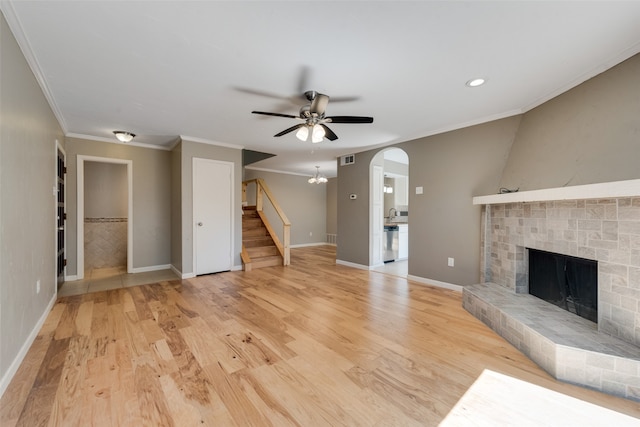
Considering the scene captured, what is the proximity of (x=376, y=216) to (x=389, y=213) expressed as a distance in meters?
2.47

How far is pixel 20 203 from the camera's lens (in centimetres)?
201

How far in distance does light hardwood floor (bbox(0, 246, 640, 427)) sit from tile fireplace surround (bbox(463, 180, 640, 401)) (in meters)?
0.13

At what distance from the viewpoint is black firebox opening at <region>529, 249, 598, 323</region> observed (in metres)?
2.29

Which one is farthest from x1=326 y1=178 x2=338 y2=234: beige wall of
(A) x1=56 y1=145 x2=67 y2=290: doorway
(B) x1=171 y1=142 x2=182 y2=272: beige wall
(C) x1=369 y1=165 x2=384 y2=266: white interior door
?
(A) x1=56 y1=145 x2=67 y2=290: doorway

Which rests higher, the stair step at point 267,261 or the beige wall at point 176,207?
the beige wall at point 176,207

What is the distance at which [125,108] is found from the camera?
3.19 m

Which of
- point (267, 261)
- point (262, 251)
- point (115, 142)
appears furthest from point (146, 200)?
point (267, 261)

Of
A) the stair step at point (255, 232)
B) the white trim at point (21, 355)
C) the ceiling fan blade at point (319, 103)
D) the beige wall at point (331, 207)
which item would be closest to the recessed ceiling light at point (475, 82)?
the ceiling fan blade at point (319, 103)

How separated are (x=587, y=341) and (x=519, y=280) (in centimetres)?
117

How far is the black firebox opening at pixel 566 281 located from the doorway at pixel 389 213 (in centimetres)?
214

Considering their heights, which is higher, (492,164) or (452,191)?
(492,164)

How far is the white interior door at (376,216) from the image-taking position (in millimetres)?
5258

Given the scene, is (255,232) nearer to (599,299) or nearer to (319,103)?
(319,103)

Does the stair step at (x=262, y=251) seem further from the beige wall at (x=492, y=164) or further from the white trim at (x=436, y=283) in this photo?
the white trim at (x=436, y=283)
